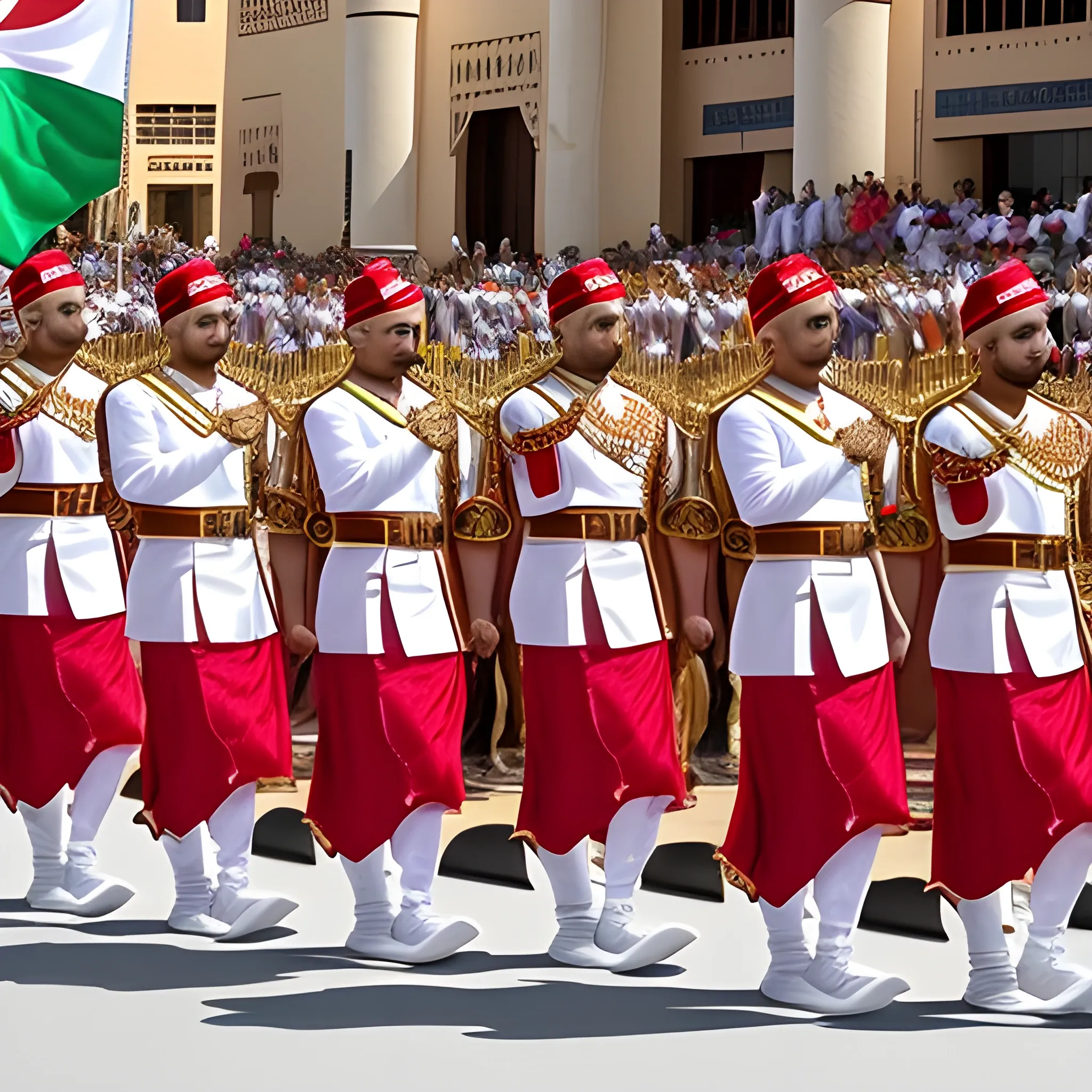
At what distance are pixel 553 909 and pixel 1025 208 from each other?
15.9 meters

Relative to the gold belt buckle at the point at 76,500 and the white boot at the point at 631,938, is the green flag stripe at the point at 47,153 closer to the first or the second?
the gold belt buckle at the point at 76,500

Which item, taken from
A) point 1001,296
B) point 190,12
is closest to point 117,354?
point 1001,296

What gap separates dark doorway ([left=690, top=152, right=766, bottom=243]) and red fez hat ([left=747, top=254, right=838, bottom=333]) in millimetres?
19041

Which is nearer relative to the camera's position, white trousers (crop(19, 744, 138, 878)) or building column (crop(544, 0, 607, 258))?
white trousers (crop(19, 744, 138, 878))

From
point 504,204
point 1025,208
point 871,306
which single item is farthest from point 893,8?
point 871,306

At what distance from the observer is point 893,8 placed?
21969 mm

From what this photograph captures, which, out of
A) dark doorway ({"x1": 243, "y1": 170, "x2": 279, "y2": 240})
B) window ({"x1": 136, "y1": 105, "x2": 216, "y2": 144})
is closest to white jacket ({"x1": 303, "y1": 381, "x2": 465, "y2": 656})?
dark doorway ({"x1": 243, "y1": 170, "x2": 279, "y2": 240})

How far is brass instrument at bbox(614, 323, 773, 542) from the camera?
18.4ft

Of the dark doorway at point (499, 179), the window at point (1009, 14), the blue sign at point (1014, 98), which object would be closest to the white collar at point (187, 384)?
the blue sign at point (1014, 98)

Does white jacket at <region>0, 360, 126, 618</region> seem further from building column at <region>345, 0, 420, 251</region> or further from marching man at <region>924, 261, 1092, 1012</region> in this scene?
building column at <region>345, 0, 420, 251</region>

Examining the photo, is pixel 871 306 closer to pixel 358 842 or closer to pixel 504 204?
pixel 358 842

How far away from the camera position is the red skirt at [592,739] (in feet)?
17.4

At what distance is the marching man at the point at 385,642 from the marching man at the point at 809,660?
0.76m

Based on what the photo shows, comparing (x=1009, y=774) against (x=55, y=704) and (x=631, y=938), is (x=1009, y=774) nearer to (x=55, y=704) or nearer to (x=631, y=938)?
(x=631, y=938)
